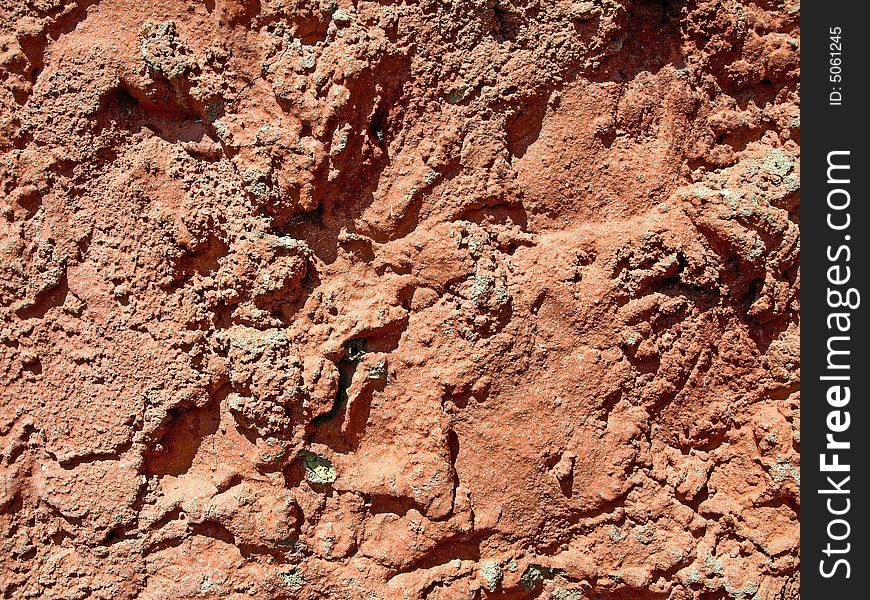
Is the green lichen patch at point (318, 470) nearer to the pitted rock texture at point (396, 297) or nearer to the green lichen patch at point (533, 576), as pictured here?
the pitted rock texture at point (396, 297)

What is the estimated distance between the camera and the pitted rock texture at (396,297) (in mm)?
1491

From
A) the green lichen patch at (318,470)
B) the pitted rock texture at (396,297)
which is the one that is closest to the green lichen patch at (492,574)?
the pitted rock texture at (396,297)

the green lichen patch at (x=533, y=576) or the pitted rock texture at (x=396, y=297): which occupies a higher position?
the pitted rock texture at (x=396, y=297)

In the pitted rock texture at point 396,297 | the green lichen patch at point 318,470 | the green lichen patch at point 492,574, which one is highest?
the pitted rock texture at point 396,297

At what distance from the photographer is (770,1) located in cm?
148

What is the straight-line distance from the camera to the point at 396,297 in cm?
153

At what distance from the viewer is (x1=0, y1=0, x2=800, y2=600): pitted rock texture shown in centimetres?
149

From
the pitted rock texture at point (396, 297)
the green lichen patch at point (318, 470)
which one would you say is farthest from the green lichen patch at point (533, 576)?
→ the green lichen patch at point (318, 470)

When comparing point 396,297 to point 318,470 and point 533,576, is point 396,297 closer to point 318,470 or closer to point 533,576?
point 318,470

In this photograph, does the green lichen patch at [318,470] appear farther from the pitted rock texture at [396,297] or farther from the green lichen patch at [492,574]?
the green lichen patch at [492,574]

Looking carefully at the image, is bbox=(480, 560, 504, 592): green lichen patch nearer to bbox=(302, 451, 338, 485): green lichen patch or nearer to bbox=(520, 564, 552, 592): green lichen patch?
bbox=(520, 564, 552, 592): green lichen patch

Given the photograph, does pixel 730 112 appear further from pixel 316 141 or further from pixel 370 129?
pixel 316 141

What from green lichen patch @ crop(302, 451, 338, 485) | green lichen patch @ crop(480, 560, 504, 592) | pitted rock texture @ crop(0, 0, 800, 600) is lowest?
green lichen patch @ crop(480, 560, 504, 592)

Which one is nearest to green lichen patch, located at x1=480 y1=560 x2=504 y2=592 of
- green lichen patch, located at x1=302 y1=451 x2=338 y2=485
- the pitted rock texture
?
the pitted rock texture
